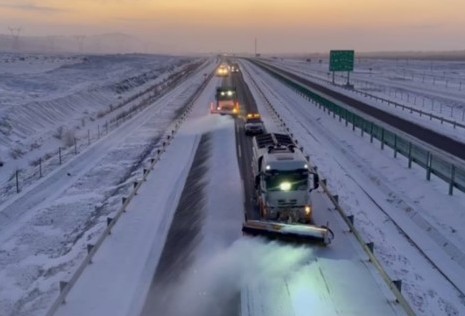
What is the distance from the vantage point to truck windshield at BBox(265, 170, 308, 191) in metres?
21.3

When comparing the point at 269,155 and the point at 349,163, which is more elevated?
the point at 269,155

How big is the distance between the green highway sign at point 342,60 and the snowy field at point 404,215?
5383 centimetres

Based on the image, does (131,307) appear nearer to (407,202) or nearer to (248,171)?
(407,202)

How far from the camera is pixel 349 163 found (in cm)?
3562

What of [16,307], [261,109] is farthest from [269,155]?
[261,109]

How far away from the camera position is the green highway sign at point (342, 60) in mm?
94688

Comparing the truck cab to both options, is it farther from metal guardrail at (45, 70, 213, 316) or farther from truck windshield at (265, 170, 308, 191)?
metal guardrail at (45, 70, 213, 316)

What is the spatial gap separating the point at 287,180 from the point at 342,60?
254 feet

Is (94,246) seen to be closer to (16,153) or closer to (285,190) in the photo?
(285,190)

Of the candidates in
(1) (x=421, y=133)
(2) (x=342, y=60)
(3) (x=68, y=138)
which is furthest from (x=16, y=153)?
(2) (x=342, y=60)

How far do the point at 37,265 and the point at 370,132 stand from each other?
28.4 meters

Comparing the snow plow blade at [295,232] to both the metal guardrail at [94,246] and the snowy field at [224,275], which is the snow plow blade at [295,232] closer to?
the snowy field at [224,275]

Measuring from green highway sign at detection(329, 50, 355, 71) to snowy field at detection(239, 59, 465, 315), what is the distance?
53829mm

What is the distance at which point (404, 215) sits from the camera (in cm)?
2439
